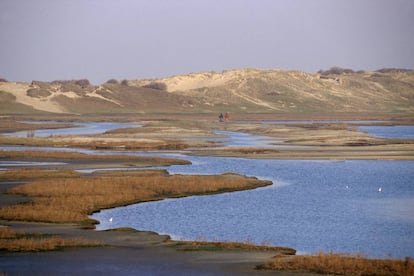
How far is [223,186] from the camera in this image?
4388 cm

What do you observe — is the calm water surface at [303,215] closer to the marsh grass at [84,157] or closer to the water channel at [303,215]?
the water channel at [303,215]

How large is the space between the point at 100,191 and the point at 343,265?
19223 millimetres

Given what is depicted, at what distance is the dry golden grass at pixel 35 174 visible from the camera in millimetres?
47250

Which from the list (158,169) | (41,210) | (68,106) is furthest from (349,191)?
(68,106)

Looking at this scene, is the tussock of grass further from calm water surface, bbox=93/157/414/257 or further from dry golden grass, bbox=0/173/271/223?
dry golden grass, bbox=0/173/271/223

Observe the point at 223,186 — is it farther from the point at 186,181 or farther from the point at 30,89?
the point at 30,89

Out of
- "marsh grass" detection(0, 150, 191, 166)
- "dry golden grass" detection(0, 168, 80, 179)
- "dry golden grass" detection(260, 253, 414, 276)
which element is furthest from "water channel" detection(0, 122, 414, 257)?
"marsh grass" detection(0, 150, 191, 166)

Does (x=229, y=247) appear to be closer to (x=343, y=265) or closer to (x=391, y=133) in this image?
(x=343, y=265)

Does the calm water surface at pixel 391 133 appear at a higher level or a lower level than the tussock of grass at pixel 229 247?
higher

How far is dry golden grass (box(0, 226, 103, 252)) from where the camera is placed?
2555 cm

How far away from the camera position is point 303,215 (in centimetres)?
3431

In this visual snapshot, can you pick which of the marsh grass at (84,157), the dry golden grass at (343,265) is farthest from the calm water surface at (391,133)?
the dry golden grass at (343,265)

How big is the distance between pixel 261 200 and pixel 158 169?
15686 millimetres

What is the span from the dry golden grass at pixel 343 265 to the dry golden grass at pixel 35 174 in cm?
2612
